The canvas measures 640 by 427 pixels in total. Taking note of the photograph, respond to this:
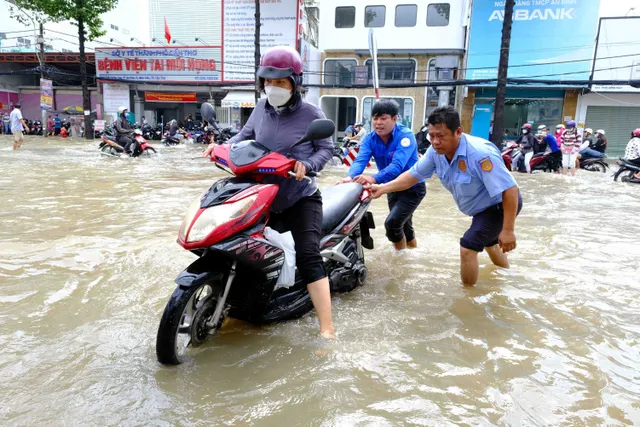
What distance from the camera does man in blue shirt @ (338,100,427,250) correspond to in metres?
3.97

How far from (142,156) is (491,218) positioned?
43.7 ft

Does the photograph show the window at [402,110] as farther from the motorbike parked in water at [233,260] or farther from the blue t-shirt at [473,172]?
the motorbike parked in water at [233,260]

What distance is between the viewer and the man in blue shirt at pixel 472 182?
3137mm

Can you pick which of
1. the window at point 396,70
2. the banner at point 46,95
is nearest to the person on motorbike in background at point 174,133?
the banner at point 46,95

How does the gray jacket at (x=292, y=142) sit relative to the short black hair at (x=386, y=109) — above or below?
below

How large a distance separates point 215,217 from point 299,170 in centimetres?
53

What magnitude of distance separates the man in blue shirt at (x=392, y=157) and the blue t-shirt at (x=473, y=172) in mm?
440

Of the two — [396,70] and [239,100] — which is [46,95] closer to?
[239,100]

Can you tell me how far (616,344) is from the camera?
8.98ft

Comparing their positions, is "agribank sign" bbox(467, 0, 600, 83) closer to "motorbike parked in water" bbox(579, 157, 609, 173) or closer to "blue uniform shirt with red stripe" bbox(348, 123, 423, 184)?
"motorbike parked in water" bbox(579, 157, 609, 173)

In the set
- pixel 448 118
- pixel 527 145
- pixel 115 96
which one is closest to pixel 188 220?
pixel 448 118

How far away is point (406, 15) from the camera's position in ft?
78.4

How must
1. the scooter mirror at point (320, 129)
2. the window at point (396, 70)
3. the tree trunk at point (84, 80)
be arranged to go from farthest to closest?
the window at point (396, 70) < the tree trunk at point (84, 80) < the scooter mirror at point (320, 129)

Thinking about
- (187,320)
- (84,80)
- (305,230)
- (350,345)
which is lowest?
(350,345)
